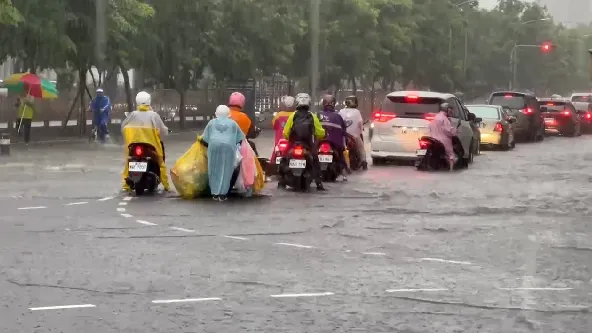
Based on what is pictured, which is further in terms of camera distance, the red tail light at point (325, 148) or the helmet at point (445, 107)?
the helmet at point (445, 107)

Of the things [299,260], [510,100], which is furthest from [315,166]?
[510,100]

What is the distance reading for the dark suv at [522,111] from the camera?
43.3 m

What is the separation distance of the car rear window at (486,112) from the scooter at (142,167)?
65.3ft

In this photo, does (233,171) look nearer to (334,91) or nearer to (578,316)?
(578,316)

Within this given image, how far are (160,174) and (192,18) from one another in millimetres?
28623

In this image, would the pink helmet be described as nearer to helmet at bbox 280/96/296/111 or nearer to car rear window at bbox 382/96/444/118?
helmet at bbox 280/96/296/111

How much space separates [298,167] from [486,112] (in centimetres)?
1858

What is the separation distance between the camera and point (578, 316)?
9047mm

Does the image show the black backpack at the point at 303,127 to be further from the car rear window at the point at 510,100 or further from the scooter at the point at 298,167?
the car rear window at the point at 510,100

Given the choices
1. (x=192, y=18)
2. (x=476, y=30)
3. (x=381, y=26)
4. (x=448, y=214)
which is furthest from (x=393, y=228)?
(x=476, y=30)

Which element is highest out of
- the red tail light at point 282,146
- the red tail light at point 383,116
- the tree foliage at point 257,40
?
the tree foliage at point 257,40

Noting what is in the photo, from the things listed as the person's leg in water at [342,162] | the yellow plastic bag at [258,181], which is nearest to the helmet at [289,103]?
the person's leg in water at [342,162]

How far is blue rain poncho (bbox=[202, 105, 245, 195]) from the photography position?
18312mm

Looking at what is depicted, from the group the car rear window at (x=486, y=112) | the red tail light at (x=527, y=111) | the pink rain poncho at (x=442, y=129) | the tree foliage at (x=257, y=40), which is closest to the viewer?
the pink rain poncho at (x=442, y=129)
